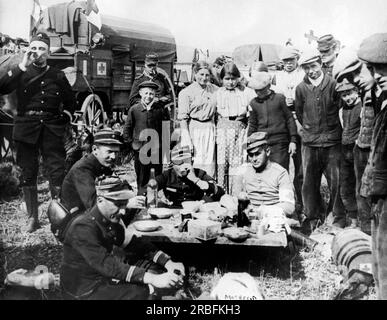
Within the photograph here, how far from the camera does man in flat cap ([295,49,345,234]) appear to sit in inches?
162

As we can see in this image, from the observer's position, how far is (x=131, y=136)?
4.46 metres

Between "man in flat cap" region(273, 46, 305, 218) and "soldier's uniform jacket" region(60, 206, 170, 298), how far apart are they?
1.70m

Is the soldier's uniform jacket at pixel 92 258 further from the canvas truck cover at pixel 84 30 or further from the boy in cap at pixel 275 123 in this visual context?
the canvas truck cover at pixel 84 30

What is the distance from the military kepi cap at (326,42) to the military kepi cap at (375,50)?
0.62 metres

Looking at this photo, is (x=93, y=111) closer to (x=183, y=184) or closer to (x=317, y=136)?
(x=183, y=184)

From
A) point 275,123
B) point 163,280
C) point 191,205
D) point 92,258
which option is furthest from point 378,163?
point 92,258

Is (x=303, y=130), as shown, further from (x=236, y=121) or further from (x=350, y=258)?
(x=350, y=258)

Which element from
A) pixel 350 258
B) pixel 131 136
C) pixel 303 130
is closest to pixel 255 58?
pixel 303 130

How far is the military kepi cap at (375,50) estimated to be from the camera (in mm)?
3264

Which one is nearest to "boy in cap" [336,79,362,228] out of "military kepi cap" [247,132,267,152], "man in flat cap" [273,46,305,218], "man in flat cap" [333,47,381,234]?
"man in flat cap" [333,47,381,234]

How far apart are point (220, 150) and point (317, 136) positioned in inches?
36.9

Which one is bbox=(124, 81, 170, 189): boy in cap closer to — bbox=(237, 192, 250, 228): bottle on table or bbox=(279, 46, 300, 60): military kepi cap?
bbox=(237, 192, 250, 228): bottle on table

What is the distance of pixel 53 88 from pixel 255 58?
190cm

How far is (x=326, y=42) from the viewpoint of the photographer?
13.2 feet
